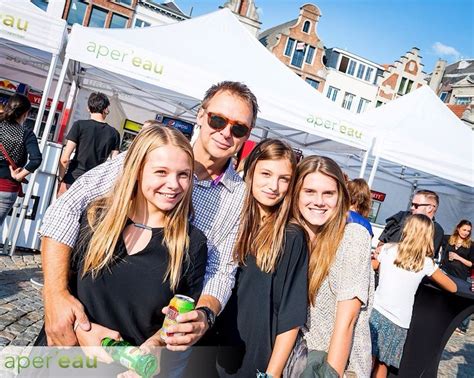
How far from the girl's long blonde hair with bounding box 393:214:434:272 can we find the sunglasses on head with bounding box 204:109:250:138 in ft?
6.62

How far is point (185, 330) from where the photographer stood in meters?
1.41

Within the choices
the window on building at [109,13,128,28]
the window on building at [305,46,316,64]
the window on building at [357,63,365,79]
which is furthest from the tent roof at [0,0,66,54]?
the window on building at [357,63,365,79]

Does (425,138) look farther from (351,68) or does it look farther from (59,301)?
(351,68)

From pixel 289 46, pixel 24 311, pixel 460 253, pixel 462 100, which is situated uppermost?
pixel 462 100

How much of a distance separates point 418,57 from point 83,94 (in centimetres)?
3471

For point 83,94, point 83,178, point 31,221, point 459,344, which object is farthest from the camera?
point 83,94

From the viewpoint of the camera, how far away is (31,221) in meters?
5.59

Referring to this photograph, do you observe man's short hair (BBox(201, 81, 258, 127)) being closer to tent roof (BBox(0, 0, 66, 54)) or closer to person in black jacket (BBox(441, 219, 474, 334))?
tent roof (BBox(0, 0, 66, 54))

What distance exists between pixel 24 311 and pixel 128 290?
9.61 feet

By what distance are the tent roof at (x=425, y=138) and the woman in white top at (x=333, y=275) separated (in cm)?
398

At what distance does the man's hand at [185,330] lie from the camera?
1.40 meters

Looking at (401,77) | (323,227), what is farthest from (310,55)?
(323,227)

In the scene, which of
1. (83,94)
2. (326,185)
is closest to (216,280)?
(326,185)

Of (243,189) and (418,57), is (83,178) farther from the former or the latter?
(418,57)
